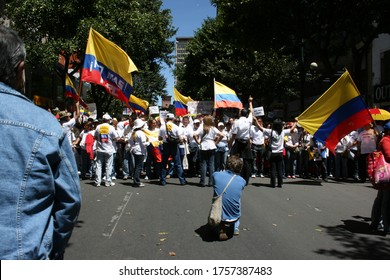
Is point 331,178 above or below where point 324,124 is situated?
below

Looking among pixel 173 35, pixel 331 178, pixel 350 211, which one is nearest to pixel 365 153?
pixel 331 178

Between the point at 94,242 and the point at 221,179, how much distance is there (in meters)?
1.94

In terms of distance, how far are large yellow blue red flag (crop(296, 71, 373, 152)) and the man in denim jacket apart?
7.61 metres

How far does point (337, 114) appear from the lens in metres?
9.30

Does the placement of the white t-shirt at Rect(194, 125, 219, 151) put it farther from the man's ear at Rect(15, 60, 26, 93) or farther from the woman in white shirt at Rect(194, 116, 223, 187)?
the man's ear at Rect(15, 60, 26, 93)

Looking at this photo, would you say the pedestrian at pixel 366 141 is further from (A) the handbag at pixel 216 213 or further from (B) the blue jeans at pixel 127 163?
(A) the handbag at pixel 216 213

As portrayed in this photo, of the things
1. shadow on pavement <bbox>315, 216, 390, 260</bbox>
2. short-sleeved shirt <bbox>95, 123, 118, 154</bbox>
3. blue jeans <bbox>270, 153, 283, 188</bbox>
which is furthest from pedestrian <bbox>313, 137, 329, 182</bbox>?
short-sleeved shirt <bbox>95, 123, 118, 154</bbox>

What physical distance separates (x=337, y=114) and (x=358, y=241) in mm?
3793

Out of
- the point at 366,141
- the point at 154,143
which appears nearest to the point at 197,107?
the point at 154,143

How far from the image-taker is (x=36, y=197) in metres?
1.88

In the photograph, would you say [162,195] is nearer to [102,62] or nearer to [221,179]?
[102,62]

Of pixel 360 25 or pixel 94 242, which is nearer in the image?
pixel 94 242

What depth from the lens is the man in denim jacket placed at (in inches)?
71.8

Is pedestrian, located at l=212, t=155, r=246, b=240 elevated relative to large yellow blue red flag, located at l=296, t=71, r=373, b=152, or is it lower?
lower
